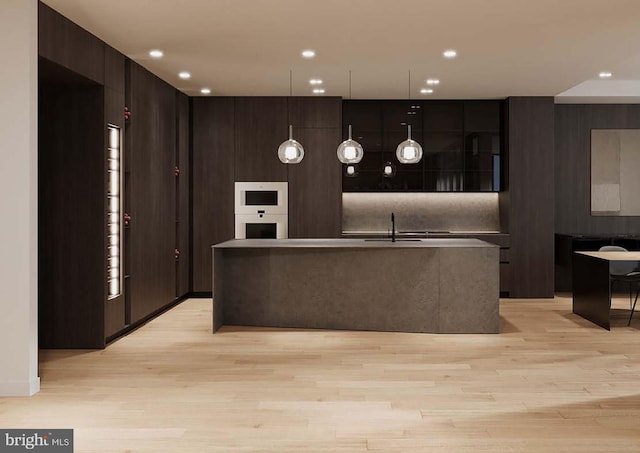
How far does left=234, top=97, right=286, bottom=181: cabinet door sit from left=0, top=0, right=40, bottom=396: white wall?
4564 mm

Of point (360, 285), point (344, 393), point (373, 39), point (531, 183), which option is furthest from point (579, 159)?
point (344, 393)

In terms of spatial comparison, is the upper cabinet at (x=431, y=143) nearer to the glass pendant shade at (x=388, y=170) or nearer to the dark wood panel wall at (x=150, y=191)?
the glass pendant shade at (x=388, y=170)

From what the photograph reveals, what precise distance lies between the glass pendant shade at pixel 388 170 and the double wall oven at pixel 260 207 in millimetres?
1468

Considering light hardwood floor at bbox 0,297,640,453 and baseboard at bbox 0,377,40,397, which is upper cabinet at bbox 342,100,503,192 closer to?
light hardwood floor at bbox 0,297,640,453

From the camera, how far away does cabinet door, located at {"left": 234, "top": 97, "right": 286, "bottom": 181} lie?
879 cm

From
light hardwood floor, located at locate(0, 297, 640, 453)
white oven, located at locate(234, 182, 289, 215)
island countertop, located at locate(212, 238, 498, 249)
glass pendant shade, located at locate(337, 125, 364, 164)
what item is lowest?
light hardwood floor, located at locate(0, 297, 640, 453)

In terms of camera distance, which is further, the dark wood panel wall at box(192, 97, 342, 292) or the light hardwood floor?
the dark wood panel wall at box(192, 97, 342, 292)

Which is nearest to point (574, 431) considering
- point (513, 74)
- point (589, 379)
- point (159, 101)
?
point (589, 379)

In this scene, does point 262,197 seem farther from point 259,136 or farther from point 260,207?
point 259,136

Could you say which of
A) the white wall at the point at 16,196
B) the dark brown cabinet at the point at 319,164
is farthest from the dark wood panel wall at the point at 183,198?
the white wall at the point at 16,196

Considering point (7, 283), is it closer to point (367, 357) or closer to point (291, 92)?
point (367, 357)
